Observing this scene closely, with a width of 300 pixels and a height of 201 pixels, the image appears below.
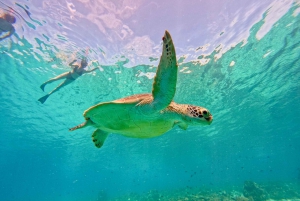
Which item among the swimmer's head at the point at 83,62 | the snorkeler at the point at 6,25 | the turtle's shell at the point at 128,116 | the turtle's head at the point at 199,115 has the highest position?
the swimmer's head at the point at 83,62

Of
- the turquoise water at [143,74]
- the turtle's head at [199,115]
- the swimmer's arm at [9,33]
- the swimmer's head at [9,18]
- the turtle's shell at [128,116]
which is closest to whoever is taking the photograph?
the turtle's head at [199,115]

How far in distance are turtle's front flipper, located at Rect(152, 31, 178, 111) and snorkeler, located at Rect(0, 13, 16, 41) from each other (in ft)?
34.4

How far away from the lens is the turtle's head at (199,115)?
293 cm

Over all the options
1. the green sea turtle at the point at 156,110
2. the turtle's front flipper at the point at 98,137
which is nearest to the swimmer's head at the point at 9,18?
the turtle's front flipper at the point at 98,137

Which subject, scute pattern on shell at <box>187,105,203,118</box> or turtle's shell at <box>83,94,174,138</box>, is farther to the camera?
turtle's shell at <box>83,94,174,138</box>

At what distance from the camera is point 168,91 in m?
2.97

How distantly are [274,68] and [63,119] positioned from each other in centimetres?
2363

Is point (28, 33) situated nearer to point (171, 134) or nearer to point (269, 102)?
point (171, 134)

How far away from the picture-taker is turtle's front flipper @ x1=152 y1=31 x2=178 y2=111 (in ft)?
8.25

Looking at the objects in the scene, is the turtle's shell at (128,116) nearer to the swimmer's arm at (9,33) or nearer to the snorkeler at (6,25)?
the snorkeler at (6,25)

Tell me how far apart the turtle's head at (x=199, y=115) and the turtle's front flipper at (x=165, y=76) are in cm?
51

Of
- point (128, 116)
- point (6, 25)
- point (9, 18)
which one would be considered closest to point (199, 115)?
point (128, 116)

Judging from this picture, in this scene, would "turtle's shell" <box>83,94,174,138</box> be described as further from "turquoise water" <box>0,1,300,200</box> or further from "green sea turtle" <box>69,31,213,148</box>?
"turquoise water" <box>0,1,300,200</box>

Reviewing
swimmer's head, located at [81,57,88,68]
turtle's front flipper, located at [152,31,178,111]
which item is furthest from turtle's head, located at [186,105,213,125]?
swimmer's head, located at [81,57,88,68]
